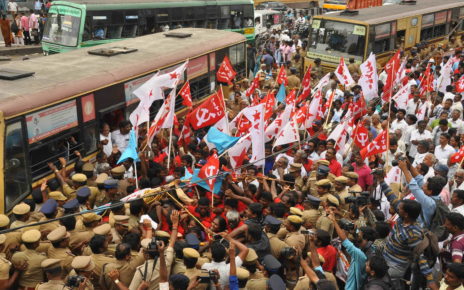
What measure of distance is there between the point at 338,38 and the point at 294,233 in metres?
11.5

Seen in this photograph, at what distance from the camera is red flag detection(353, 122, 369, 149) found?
27.2 feet

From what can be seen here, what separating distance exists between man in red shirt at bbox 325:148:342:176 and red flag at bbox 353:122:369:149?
2.11 ft

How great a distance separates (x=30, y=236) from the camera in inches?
200

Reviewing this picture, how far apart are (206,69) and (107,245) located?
7080mm

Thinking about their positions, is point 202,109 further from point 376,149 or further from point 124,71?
point 376,149

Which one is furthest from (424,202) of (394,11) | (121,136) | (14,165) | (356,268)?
(394,11)

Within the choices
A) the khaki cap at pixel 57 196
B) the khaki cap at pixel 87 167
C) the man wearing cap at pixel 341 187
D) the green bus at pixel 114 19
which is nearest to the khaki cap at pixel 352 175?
the man wearing cap at pixel 341 187

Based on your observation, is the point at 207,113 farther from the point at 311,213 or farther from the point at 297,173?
the point at 311,213

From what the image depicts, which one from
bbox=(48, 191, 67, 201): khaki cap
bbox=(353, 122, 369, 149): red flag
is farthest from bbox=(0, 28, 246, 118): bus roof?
bbox=(353, 122, 369, 149): red flag

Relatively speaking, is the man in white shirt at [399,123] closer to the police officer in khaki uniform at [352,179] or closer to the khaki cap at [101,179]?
the police officer in khaki uniform at [352,179]

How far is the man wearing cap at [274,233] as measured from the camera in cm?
522

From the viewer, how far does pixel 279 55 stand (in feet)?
61.1

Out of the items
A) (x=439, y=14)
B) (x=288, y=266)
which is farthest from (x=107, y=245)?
(x=439, y=14)

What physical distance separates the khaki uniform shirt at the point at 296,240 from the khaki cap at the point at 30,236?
7.97 ft
